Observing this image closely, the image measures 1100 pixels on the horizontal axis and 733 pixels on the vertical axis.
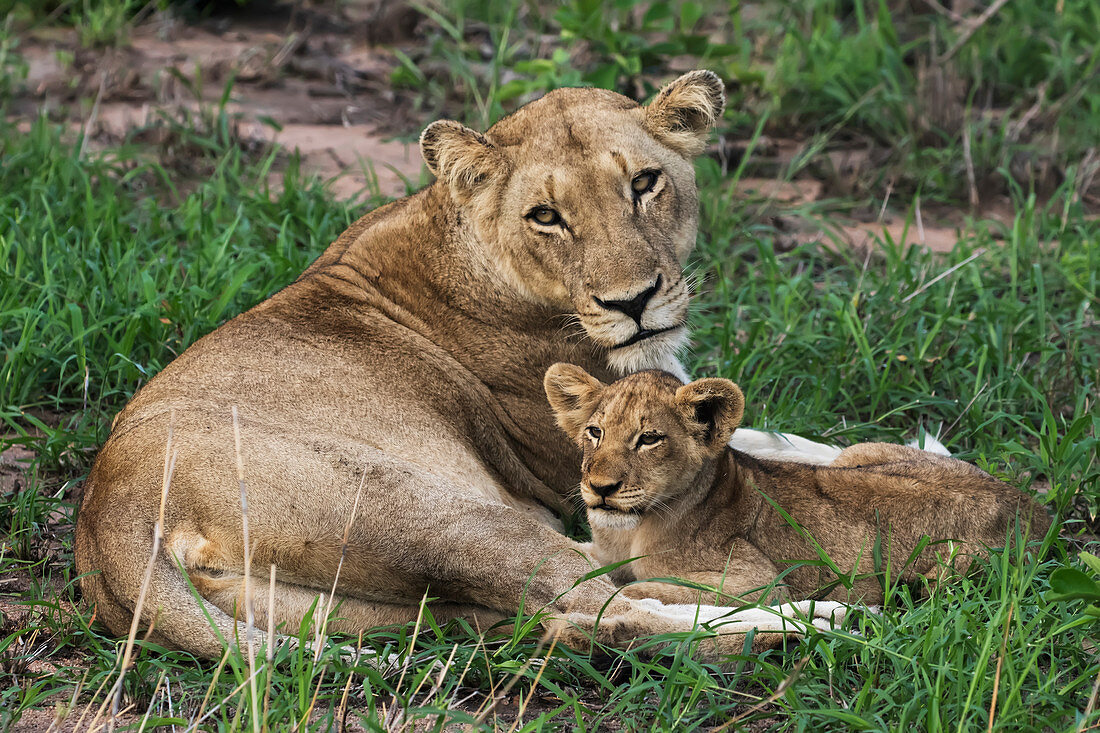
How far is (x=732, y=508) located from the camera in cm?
354

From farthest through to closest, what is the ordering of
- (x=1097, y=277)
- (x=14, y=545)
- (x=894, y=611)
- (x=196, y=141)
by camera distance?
(x=196, y=141) → (x=1097, y=277) → (x=14, y=545) → (x=894, y=611)

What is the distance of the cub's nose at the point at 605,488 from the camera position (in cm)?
330

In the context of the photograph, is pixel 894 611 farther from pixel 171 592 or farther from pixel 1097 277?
pixel 1097 277

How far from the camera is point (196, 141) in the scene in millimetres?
6492

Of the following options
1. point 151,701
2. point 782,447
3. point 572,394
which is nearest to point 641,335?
point 572,394

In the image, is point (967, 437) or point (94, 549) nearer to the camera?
point (94, 549)

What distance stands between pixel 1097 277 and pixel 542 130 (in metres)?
3.07

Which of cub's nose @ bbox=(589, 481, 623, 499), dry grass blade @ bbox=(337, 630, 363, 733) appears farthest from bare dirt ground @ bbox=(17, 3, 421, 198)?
dry grass blade @ bbox=(337, 630, 363, 733)

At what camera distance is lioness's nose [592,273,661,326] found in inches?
146

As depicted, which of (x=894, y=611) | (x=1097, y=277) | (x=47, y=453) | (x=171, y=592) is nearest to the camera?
(x=171, y=592)

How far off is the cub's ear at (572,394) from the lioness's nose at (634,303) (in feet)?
0.74

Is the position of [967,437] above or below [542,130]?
below

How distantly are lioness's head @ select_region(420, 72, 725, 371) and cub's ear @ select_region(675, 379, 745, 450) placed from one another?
44 cm

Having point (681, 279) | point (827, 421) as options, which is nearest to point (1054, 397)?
point (827, 421)
